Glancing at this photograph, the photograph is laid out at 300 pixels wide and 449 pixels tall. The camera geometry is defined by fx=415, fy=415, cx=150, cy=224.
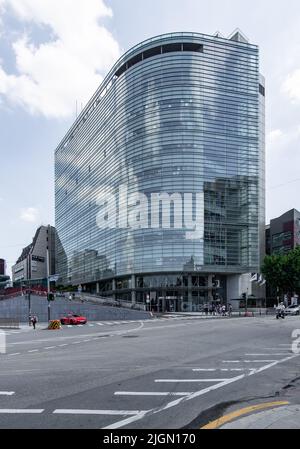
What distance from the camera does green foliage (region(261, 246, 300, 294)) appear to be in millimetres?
80575

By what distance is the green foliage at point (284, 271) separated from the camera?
80.6 meters

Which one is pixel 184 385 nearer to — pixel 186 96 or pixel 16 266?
pixel 186 96

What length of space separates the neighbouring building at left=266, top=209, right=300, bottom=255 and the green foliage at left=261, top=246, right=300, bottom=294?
22012mm

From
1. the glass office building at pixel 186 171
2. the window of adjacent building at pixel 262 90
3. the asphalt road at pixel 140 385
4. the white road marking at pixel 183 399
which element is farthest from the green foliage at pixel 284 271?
the white road marking at pixel 183 399

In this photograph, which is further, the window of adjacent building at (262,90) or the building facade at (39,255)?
the building facade at (39,255)

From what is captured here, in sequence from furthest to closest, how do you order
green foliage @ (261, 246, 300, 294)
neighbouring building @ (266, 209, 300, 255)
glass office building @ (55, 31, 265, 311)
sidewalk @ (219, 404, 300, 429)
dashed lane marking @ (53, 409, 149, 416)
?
neighbouring building @ (266, 209, 300, 255) → glass office building @ (55, 31, 265, 311) → green foliage @ (261, 246, 300, 294) → dashed lane marking @ (53, 409, 149, 416) → sidewalk @ (219, 404, 300, 429)

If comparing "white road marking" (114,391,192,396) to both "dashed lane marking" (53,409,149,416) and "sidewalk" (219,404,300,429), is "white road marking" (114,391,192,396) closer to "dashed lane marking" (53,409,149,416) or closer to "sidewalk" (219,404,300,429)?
"dashed lane marking" (53,409,149,416)

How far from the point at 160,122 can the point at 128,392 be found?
277 ft

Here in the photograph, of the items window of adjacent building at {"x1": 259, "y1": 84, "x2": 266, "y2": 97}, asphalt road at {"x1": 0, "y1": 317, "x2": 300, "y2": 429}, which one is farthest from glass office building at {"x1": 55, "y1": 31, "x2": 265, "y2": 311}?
asphalt road at {"x1": 0, "y1": 317, "x2": 300, "y2": 429}

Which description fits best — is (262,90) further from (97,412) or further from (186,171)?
(97,412)

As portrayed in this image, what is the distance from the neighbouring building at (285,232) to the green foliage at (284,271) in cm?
2201

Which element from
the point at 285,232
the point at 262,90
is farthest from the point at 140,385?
the point at 262,90

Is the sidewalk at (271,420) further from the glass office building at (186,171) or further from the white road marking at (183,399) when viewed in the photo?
the glass office building at (186,171)

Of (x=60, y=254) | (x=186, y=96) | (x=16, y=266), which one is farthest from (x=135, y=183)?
(x=16, y=266)
